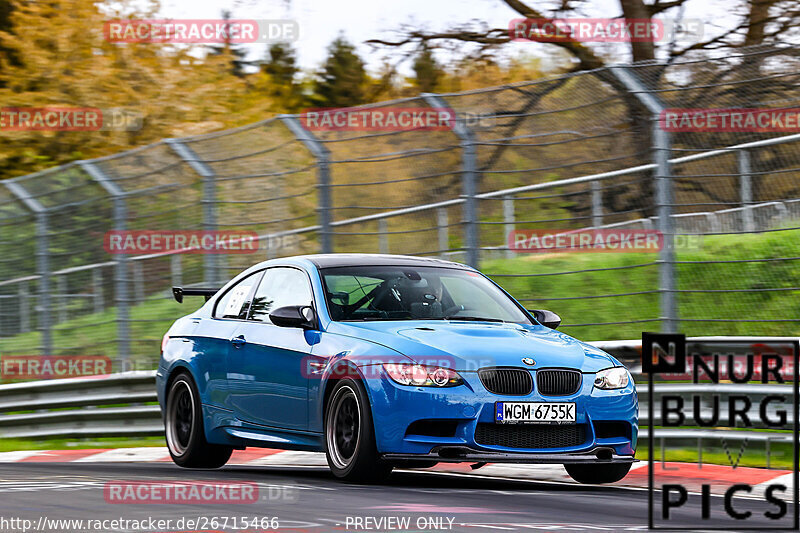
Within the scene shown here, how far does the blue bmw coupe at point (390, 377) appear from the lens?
8117 mm

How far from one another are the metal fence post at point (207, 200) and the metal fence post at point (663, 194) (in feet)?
15.8

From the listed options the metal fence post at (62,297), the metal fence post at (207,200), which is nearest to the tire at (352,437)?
the metal fence post at (207,200)

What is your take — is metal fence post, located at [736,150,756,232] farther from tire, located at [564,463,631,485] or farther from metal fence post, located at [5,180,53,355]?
metal fence post, located at [5,180,53,355]

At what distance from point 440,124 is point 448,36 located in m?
9.07

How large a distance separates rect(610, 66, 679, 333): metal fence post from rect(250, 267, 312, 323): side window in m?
2.64

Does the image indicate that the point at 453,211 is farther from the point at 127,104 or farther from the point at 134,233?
the point at 127,104

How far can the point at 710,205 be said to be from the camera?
1027 centimetres

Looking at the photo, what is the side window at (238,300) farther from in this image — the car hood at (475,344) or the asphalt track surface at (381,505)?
the car hood at (475,344)

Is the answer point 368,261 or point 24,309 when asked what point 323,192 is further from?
point 24,309

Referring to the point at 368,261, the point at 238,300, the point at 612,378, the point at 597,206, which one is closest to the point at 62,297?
the point at 238,300

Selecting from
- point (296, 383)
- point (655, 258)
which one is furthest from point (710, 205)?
point (296, 383)

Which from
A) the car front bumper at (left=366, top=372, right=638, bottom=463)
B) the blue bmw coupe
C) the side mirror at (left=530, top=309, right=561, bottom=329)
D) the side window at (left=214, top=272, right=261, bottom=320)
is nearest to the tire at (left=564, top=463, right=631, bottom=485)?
the blue bmw coupe

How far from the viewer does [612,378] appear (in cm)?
855

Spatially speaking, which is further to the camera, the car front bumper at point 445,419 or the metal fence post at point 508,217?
the metal fence post at point 508,217
